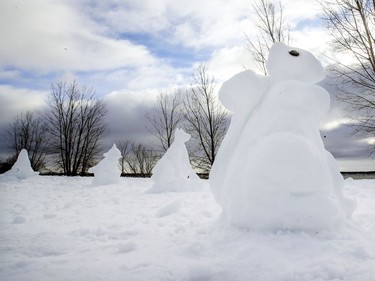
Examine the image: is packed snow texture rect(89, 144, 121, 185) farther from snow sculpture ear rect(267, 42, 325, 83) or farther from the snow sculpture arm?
snow sculpture ear rect(267, 42, 325, 83)

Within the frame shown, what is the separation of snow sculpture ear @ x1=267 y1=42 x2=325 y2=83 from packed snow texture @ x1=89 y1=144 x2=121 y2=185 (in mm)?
12553

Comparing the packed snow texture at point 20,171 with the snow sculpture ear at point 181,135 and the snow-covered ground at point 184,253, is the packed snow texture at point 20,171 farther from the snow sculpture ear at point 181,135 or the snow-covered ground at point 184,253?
the snow-covered ground at point 184,253

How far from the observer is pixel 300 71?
4023mm

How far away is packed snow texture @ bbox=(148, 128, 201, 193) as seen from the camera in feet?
35.6

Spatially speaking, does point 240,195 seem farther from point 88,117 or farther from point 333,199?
point 88,117

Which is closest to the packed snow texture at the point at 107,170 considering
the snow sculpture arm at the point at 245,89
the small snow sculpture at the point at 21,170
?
the small snow sculpture at the point at 21,170

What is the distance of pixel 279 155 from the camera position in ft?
10.9

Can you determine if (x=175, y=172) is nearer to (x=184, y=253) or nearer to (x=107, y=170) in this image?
(x=107, y=170)

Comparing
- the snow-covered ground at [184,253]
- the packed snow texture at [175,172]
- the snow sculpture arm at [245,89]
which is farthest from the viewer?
the packed snow texture at [175,172]

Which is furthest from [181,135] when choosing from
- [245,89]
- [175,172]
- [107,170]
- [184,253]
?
[184,253]

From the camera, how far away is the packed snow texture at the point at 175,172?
10.8 meters

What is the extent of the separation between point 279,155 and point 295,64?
1.53 meters

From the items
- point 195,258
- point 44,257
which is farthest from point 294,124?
point 44,257

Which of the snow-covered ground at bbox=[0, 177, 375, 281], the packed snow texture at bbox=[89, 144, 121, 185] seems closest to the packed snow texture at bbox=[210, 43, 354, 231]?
the snow-covered ground at bbox=[0, 177, 375, 281]
